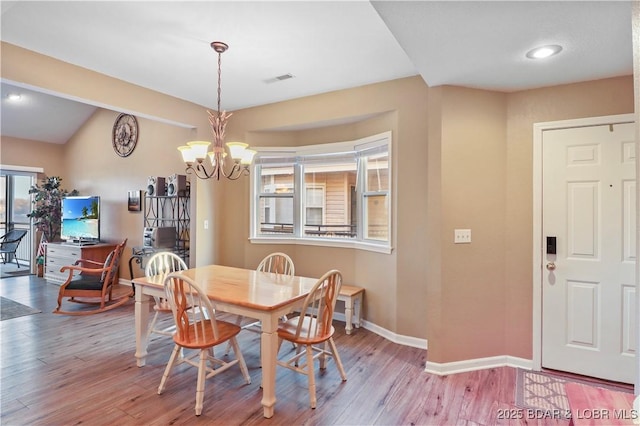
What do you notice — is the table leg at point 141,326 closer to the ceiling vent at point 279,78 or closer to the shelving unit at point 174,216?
the shelving unit at point 174,216

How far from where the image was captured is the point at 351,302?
3600mm

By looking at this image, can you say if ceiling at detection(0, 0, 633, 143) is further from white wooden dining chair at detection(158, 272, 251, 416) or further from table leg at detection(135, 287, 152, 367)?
table leg at detection(135, 287, 152, 367)

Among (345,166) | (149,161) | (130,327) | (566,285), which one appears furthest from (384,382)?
(149,161)

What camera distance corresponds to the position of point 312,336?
2.40 m

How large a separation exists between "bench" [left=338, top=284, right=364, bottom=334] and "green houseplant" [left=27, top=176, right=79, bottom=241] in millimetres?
5827

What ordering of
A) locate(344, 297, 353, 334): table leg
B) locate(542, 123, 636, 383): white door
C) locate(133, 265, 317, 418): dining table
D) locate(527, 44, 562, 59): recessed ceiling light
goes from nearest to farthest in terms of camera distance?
locate(527, 44, 562, 59): recessed ceiling light
locate(133, 265, 317, 418): dining table
locate(542, 123, 636, 383): white door
locate(344, 297, 353, 334): table leg

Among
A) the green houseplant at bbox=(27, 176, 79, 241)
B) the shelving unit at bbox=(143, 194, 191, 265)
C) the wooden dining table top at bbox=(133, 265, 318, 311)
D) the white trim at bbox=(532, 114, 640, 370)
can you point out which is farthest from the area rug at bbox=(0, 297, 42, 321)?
the white trim at bbox=(532, 114, 640, 370)

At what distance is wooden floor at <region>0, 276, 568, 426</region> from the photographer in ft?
7.05

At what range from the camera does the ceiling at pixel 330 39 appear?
1794 mm

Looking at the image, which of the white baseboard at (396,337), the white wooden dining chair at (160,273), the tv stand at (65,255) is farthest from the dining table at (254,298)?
the tv stand at (65,255)

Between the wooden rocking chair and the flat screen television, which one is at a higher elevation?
the flat screen television

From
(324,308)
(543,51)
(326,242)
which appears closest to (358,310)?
(326,242)

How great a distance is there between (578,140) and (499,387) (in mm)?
2039

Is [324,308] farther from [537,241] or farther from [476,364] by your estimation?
[537,241]
